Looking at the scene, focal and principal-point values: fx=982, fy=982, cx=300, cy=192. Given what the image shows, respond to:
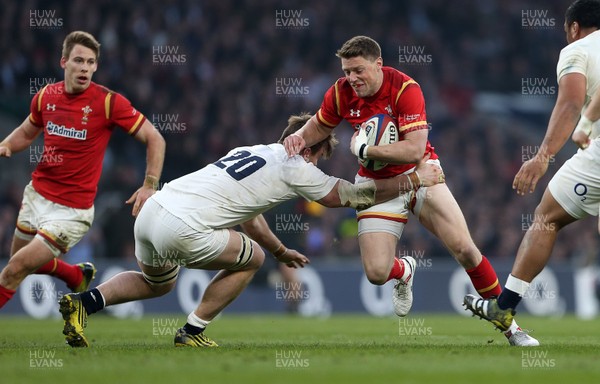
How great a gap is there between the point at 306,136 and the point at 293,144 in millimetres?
409

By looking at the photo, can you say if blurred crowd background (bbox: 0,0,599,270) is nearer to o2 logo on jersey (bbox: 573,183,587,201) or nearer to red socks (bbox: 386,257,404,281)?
red socks (bbox: 386,257,404,281)

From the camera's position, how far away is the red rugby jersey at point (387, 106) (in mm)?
8031

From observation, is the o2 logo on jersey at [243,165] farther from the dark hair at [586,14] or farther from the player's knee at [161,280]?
the dark hair at [586,14]

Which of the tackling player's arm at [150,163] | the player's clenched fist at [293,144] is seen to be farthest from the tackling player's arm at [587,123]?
the tackling player's arm at [150,163]

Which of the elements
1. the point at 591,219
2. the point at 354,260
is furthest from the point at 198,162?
the point at 591,219

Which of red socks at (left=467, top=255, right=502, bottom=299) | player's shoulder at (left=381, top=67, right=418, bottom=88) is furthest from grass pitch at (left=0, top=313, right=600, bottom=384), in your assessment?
player's shoulder at (left=381, top=67, right=418, bottom=88)

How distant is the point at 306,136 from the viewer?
26.4 feet

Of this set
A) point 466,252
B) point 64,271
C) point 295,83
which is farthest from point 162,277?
point 295,83

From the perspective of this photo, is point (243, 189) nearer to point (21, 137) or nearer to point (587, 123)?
point (587, 123)

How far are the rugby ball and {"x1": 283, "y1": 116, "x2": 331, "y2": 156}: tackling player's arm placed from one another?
1.14ft

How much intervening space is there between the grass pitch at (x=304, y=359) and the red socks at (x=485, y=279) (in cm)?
46

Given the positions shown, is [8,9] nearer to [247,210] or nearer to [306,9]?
[306,9]

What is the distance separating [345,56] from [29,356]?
338cm

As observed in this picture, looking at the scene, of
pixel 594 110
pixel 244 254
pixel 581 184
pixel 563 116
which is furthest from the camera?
pixel 244 254
